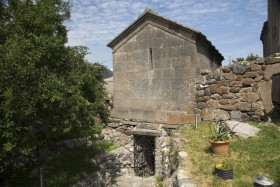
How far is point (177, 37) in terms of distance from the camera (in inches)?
434

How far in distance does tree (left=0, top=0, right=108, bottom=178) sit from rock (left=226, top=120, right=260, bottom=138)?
187 inches

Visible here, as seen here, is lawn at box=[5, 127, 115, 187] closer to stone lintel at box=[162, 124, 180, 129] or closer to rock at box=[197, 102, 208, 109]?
stone lintel at box=[162, 124, 180, 129]

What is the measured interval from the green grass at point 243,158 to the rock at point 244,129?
0.60 feet

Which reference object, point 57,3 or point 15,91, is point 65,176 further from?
point 57,3

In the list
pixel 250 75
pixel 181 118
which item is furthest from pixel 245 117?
pixel 181 118

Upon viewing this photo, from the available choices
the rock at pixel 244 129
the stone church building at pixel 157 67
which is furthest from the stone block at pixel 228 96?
the rock at pixel 244 129

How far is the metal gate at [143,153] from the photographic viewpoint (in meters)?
12.5

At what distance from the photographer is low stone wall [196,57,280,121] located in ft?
32.8

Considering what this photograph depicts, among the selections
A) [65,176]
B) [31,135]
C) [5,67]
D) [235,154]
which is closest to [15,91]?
[5,67]

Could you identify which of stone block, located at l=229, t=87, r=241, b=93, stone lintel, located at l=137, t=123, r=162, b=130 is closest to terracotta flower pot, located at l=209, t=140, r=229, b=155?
stone block, located at l=229, t=87, r=241, b=93

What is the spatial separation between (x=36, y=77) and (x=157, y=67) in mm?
5680

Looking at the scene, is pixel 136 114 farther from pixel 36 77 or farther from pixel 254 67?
pixel 36 77

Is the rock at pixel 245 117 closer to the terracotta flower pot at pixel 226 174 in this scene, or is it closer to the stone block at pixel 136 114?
the stone block at pixel 136 114

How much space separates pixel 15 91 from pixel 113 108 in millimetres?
6798
